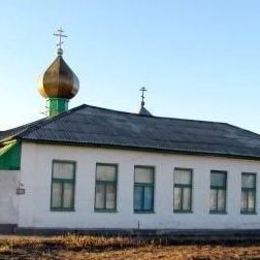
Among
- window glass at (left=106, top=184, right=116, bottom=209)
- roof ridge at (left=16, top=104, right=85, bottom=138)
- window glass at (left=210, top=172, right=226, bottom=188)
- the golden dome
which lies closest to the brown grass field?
roof ridge at (left=16, top=104, right=85, bottom=138)

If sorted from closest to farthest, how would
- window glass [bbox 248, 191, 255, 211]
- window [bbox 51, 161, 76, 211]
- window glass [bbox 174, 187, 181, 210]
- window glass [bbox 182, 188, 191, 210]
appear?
window [bbox 51, 161, 76, 211], window glass [bbox 174, 187, 181, 210], window glass [bbox 182, 188, 191, 210], window glass [bbox 248, 191, 255, 211]

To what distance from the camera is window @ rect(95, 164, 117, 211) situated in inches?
968

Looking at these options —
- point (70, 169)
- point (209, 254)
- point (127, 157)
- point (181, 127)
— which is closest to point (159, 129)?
point (181, 127)

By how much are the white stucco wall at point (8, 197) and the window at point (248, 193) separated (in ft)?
33.1

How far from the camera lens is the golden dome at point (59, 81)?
31375 mm

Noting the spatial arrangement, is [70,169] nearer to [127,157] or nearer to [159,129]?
[127,157]

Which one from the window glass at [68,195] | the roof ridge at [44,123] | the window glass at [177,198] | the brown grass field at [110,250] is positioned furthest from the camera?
the window glass at [177,198]

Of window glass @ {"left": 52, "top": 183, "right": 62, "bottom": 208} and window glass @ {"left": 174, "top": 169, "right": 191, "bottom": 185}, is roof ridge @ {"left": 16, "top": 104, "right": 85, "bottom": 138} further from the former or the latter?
window glass @ {"left": 174, "top": 169, "right": 191, "bottom": 185}

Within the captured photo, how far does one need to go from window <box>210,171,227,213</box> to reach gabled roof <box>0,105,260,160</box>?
991 millimetres

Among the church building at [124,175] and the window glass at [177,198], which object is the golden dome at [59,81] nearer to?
the church building at [124,175]

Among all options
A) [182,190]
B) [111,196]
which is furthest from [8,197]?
[182,190]

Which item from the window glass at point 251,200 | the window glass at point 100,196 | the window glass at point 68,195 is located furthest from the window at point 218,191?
the window glass at point 68,195

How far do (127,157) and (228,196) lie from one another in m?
5.20

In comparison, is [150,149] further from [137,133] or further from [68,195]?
[68,195]
